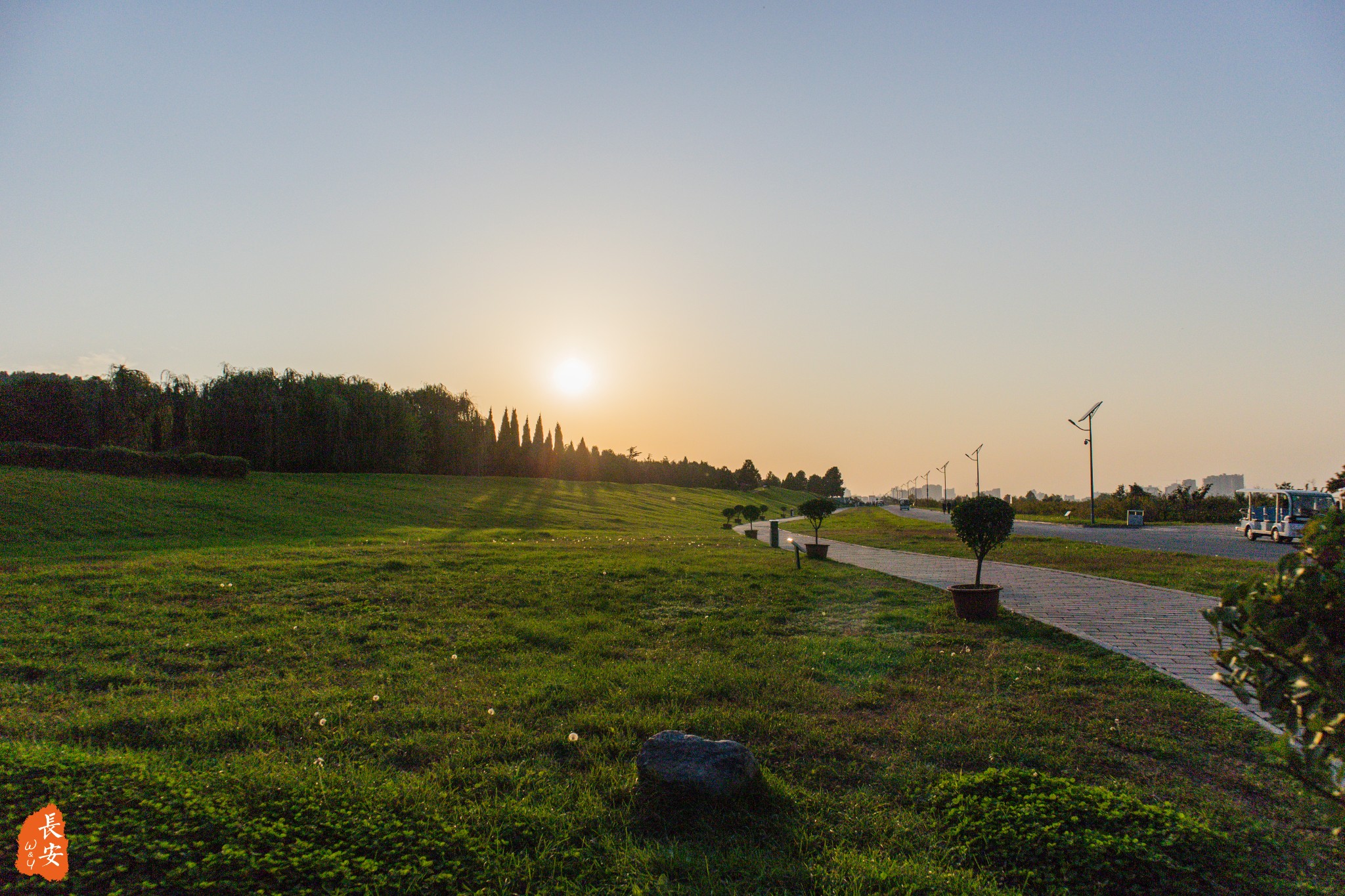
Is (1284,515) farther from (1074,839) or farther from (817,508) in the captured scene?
(1074,839)

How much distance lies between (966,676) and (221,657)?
7.89 m

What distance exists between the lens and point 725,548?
21500mm

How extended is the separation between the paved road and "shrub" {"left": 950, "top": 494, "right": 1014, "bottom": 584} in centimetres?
1280

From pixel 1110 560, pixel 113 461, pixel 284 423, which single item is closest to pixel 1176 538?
pixel 1110 560

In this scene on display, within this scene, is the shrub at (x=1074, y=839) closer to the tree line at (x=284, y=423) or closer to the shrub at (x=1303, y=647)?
the shrub at (x=1303, y=647)

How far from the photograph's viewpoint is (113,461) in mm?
28812

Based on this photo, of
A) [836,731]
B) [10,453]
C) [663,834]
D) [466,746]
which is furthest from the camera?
[10,453]

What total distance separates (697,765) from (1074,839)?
2.03m

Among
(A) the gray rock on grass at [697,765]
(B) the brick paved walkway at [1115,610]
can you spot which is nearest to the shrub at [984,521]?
(B) the brick paved walkway at [1115,610]

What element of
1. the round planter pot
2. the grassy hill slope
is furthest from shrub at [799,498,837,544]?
the grassy hill slope

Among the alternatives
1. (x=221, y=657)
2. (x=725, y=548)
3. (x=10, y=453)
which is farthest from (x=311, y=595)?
(x=10, y=453)

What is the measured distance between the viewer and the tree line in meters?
35.0

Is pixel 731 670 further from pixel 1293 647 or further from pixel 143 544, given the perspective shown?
pixel 143 544

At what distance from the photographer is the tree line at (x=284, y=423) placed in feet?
115
